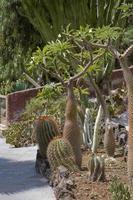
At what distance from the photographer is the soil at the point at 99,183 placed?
7281 millimetres

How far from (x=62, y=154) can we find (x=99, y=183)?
87 centimetres

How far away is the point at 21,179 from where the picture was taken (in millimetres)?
9461

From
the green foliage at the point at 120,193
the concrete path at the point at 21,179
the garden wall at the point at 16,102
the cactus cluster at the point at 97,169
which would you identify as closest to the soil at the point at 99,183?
the cactus cluster at the point at 97,169

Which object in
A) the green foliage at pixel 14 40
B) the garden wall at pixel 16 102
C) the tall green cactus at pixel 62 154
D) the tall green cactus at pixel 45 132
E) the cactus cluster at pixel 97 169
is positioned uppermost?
the green foliage at pixel 14 40

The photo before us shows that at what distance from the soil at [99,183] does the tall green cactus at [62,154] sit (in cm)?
24

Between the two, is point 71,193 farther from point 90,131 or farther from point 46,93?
point 46,93

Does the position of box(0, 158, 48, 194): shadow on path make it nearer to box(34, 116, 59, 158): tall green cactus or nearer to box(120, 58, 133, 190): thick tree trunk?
box(34, 116, 59, 158): tall green cactus

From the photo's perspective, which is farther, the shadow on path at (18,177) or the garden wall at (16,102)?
the garden wall at (16,102)

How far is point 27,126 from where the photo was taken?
48.7ft

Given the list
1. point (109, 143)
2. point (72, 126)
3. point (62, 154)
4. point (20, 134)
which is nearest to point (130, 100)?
point (62, 154)

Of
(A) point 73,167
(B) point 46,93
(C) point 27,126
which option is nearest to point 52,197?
(A) point 73,167

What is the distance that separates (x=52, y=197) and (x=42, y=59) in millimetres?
2565

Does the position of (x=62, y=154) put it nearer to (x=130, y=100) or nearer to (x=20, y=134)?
(x=130, y=100)

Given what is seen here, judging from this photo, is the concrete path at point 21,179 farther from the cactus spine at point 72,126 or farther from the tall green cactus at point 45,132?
the cactus spine at point 72,126
